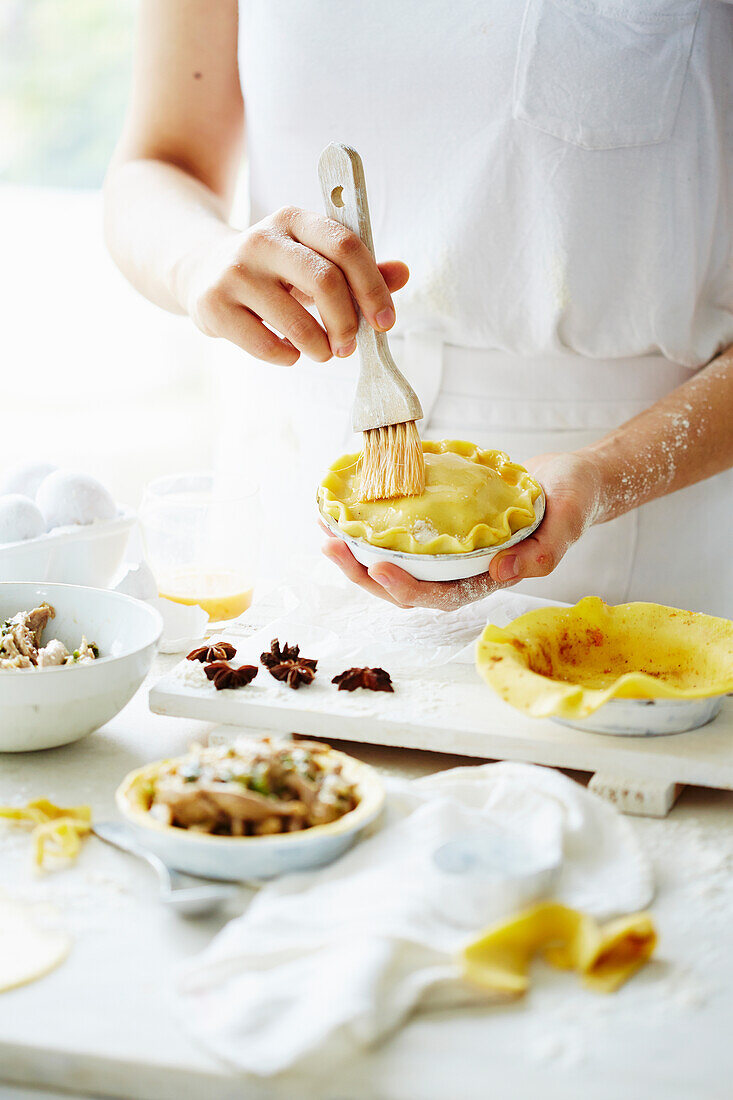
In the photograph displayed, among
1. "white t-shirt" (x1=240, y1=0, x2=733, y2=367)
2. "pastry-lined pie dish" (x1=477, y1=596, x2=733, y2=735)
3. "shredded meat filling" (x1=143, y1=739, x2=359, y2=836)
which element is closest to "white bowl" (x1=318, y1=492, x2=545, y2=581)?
"pastry-lined pie dish" (x1=477, y1=596, x2=733, y2=735)

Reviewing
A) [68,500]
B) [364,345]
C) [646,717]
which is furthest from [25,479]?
[646,717]

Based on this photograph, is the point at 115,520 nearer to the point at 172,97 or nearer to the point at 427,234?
the point at 427,234

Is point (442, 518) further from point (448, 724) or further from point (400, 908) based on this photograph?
point (400, 908)

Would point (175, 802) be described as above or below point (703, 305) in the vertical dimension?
below

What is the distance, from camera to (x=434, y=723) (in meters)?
1.20

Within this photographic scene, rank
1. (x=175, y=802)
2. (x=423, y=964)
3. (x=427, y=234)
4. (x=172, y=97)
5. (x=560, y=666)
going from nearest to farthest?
(x=423, y=964) → (x=175, y=802) → (x=560, y=666) → (x=427, y=234) → (x=172, y=97)

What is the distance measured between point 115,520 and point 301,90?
776mm

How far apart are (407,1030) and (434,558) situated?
652 millimetres

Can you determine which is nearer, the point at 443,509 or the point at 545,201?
the point at 443,509

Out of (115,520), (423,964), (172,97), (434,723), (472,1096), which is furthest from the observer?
(172,97)

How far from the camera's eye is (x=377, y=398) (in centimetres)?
141

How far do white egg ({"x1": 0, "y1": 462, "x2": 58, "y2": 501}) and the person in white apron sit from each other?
343 millimetres

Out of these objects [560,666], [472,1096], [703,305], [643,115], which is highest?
[643,115]

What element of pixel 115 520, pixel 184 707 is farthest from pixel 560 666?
pixel 115 520
